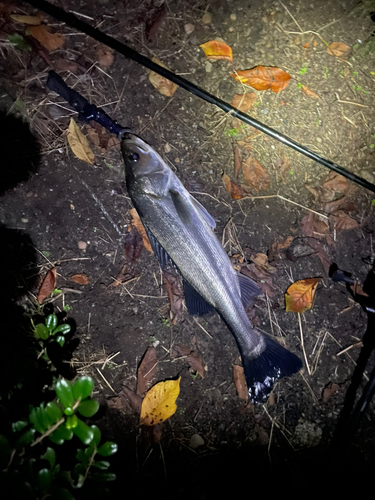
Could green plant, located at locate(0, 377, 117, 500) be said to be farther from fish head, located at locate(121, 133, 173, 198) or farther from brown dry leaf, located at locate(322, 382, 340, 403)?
brown dry leaf, located at locate(322, 382, 340, 403)

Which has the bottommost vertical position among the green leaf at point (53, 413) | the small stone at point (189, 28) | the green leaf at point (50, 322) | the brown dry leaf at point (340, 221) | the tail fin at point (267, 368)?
the tail fin at point (267, 368)

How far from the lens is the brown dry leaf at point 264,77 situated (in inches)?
128

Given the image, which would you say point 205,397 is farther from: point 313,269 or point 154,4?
point 154,4

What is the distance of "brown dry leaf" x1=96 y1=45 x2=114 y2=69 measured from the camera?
320cm

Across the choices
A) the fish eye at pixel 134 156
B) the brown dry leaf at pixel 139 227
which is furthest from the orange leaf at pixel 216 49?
the brown dry leaf at pixel 139 227

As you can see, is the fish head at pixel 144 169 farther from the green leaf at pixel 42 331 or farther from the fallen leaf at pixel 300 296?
the fallen leaf at pixel 300 296

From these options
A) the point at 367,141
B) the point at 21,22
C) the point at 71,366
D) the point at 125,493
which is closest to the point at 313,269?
the point at 367,141

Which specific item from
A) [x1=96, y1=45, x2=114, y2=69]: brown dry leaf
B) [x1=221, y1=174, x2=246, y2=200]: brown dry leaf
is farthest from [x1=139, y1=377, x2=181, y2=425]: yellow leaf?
[x1=96, y1=45, x2=114, y2=69]: brown dry leaf

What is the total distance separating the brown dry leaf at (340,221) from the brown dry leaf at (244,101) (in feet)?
4.99

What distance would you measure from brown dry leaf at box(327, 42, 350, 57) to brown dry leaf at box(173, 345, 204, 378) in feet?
12.1

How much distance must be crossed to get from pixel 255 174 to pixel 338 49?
1.74 m

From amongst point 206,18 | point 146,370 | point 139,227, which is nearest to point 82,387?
point 146,370

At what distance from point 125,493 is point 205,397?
1.19 meters

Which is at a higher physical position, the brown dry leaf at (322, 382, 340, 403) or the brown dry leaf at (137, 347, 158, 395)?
the brown dry leaf at (322, 382, 340, 403)
